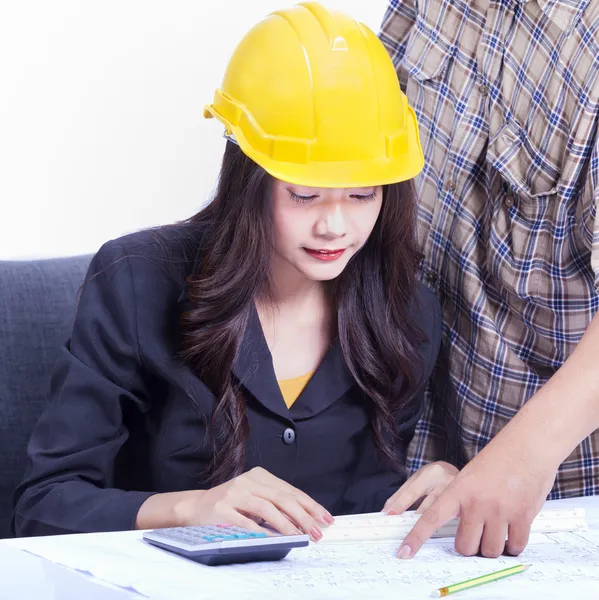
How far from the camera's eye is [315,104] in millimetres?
1243

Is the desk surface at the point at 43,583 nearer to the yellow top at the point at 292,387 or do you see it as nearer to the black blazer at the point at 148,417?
the black blazer at the point at 148,417

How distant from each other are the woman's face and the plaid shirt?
28cm

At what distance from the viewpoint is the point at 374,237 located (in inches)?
58.6

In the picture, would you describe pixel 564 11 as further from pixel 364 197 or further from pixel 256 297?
pixel 256 297

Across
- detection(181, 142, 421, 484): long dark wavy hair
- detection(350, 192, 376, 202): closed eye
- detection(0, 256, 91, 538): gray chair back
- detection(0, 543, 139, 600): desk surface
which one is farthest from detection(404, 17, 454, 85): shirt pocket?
detection(0, 543, 139, 600): desk surface

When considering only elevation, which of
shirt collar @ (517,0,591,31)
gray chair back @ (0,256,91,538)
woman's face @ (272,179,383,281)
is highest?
shirt collar @ (517,0,591,31)

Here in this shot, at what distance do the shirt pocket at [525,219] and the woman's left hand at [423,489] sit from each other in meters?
0.32

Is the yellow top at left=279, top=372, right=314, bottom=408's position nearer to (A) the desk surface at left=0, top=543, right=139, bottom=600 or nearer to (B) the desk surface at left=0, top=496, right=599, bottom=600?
(B) the desk surface at left=0, top=496, right=599, bottom=600

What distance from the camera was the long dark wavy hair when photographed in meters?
1.36

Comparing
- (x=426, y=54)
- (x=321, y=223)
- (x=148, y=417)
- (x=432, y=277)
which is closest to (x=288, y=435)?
(x=148, y=417)

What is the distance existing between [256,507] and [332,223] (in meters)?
0.40

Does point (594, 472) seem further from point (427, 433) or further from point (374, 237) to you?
point (374, 237)

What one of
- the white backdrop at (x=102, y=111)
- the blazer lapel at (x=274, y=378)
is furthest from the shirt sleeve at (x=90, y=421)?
the white backdrop at (x=102, y=111)

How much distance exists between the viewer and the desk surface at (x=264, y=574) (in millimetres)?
894
